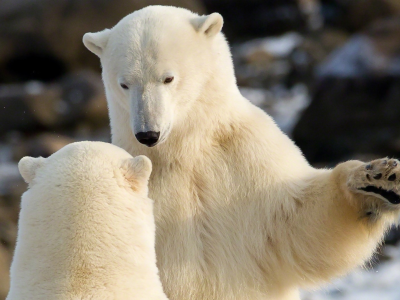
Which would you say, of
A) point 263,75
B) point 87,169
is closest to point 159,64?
point 87,169

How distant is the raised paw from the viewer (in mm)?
3225

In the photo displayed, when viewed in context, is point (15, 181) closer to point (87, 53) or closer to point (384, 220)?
point (87, 53)

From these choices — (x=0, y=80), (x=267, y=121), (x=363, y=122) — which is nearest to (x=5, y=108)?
(x=0, y=80)

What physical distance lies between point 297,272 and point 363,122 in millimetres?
8712

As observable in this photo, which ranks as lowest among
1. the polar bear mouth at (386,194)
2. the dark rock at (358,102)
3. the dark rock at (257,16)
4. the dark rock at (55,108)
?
the polar bear mouth at (386,194)

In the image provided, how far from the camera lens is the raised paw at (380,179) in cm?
322

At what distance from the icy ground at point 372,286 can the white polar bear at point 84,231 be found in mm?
5089

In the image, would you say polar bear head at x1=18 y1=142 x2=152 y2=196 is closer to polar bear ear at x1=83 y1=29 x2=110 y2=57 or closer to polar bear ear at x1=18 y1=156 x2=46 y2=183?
polar bear ear at x1=18 y1=156 x2=46 y2=183

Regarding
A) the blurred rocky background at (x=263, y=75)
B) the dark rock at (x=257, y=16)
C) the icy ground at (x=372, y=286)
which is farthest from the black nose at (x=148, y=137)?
the dark rock at (x=257, y=16)

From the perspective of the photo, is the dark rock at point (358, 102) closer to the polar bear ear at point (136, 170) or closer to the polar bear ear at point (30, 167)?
the polar bear ear at point (136, 170)

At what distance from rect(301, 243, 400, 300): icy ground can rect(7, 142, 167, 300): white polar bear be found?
200 inches

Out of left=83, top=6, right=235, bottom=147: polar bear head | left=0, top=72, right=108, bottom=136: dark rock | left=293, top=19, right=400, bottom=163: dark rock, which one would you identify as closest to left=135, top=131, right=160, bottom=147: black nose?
left=83, top=6, right=235, bottom=147: polar bear head

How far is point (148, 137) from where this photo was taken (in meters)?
3.21

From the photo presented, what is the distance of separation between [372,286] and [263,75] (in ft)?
36.4
